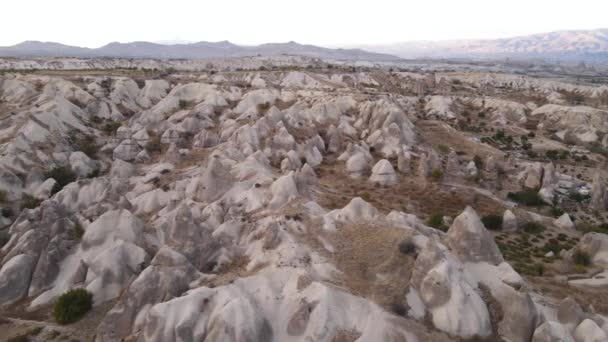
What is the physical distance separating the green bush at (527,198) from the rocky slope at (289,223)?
140mm

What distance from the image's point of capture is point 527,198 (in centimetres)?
4347

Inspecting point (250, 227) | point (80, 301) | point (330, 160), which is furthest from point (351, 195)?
point (80, 301)

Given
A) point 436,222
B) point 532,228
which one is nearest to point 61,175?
point 436,222

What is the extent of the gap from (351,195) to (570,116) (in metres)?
63.6

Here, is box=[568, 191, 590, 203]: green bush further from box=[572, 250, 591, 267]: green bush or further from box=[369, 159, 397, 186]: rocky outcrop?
box=[369, 159, 397, 186]: rocky outcrop

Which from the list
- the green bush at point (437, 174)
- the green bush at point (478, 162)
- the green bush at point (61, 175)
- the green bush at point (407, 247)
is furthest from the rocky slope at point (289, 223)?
the green bush at point (437, 174)

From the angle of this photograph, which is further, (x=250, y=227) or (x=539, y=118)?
(x=539, y=118)

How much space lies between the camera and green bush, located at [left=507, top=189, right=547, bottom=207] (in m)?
43.3

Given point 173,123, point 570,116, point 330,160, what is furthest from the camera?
point 570,116

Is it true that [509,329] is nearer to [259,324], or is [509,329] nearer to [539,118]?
[259,324]

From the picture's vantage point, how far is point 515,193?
4506cm

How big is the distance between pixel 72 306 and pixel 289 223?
13.5m

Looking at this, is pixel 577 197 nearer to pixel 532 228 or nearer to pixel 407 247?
pixel 532 228

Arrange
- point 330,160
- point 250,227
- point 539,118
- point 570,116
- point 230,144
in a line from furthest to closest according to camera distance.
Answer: point 539,118 < point 570,116 < point 330,160 < point 230,144 < point 250,227
